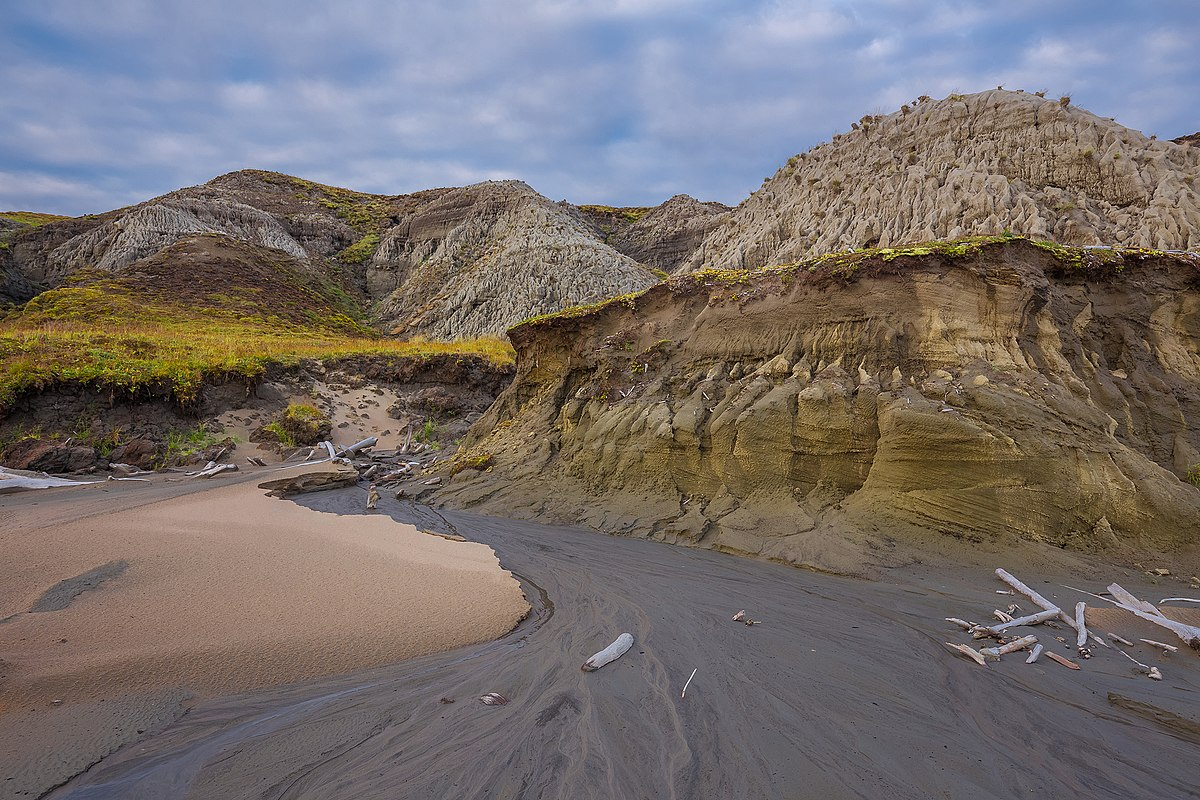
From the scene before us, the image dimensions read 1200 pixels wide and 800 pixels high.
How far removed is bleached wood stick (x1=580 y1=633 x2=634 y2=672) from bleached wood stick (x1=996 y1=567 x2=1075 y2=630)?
4152 millimetres

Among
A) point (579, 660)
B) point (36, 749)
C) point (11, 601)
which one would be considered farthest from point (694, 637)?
point (11, 601)

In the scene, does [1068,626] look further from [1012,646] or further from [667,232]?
[667,232]

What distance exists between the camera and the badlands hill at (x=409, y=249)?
3641 cm

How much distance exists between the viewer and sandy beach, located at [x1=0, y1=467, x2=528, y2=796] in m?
2.73

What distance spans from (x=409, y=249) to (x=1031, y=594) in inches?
2060

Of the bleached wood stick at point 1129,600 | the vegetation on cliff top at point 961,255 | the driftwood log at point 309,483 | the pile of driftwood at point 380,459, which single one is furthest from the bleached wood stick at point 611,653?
the pile of driftwood at point 380,459

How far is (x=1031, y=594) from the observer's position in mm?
5066

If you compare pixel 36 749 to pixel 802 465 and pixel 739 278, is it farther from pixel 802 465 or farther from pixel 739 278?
pixel 739 278

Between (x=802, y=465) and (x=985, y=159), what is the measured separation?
11.1 meters

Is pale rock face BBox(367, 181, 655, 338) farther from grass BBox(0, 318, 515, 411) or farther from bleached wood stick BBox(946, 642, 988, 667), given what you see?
bleached wood stick BBox(946, 642, 988, 667)

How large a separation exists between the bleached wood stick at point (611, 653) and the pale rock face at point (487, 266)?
3118 cm

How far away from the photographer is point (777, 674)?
3.69 meters

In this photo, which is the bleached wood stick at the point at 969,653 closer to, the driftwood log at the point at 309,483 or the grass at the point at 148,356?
the driftwood log at the point at 309,483

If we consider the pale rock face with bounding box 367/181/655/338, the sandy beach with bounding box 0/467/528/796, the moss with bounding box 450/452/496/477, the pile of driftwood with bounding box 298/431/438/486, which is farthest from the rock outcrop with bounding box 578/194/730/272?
the sandy beach with bounding box 0/467/528/796
